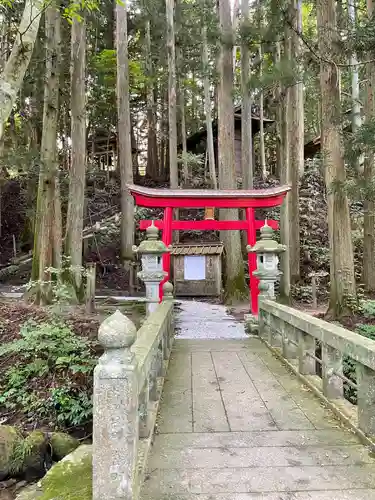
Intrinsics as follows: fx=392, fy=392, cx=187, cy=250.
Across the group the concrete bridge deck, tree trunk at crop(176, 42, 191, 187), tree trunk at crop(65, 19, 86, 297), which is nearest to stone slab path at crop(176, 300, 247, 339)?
the concrete bridge deck

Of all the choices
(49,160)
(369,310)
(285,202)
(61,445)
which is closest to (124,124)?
(49,160)

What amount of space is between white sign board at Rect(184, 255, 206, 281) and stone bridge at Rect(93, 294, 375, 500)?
7218 mm

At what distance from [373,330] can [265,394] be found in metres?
3.42

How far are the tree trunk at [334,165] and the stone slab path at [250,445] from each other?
3.50m

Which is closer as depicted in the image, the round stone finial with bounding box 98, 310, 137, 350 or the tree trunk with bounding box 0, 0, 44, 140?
the round stone finial with bounding box 98, 310, 137, 350

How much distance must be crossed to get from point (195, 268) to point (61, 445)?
8.41m

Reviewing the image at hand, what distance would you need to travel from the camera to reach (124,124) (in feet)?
51.7

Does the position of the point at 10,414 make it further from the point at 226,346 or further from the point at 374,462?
the point at 374,462

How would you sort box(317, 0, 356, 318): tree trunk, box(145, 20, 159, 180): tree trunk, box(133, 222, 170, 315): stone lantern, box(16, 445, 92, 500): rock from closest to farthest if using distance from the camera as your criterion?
box(16, 445, 92, 500): rock → box(133, 222, 170, 315): stone lantern → box(317, 0, 356, 318): tree trunk → box(145, 20, 159, 180): tree trunk

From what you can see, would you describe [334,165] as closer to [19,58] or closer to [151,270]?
[151,270]

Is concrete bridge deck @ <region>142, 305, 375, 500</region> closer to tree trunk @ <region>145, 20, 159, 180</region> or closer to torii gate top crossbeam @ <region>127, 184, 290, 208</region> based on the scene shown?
torii gate top crossbeam @ <region>127, 184, 290, 208</region>

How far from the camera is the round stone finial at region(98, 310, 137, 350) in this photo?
2.29 meters

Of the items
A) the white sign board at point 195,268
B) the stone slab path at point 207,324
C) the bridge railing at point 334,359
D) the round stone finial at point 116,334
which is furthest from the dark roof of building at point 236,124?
the round stone finial at point 116,334

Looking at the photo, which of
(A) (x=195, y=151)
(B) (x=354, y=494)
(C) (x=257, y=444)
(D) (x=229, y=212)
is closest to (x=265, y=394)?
(C) (x=257, y=444)
